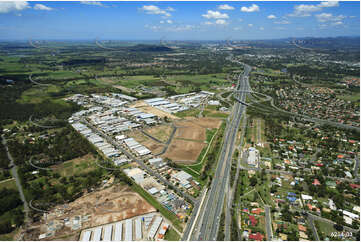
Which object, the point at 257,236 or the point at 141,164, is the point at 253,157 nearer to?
the point at 257,236

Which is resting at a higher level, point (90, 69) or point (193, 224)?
point (90, 69)

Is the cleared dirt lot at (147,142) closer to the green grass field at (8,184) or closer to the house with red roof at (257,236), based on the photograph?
the green grass field at (8,184)

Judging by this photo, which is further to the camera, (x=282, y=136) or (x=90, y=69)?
(x=90, y=69)

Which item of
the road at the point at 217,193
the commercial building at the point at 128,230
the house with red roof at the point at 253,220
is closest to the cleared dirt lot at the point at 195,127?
the road at the point at 217,193

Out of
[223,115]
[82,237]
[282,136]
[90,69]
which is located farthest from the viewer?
[90,69]

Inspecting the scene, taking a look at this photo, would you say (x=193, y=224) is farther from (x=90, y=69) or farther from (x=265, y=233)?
(x=90, y=69)

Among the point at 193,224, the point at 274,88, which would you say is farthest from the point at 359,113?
the point at 193,224

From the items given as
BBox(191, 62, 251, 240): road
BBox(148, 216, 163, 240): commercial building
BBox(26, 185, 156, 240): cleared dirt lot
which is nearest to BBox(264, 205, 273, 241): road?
BBox(191, 62, 251, 240): road
